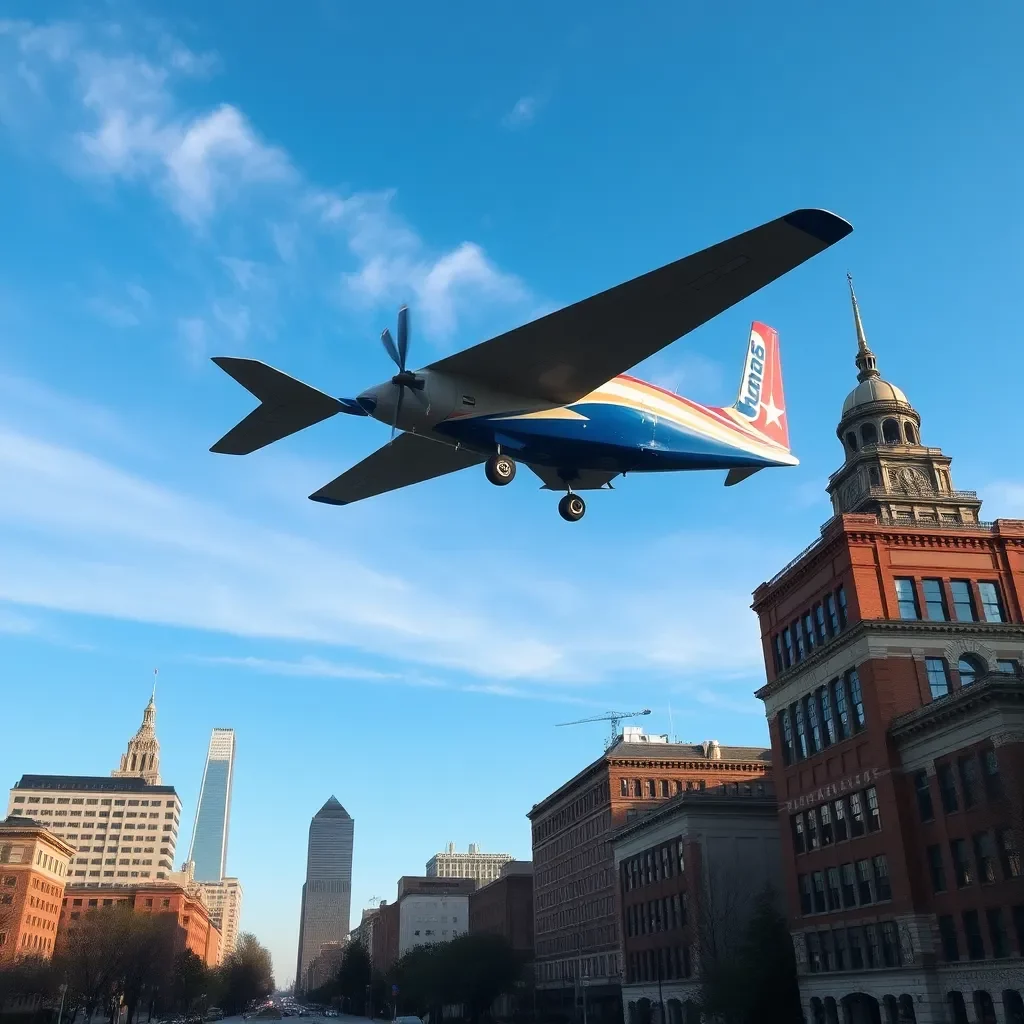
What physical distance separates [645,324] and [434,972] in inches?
3749

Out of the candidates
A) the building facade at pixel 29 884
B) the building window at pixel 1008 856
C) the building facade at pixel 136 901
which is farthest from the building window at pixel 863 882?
the building facade at pixel 136 901

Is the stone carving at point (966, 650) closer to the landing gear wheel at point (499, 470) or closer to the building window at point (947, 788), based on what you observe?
the building window at point (947, 788)

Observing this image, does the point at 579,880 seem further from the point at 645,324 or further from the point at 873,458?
the point at 645,324

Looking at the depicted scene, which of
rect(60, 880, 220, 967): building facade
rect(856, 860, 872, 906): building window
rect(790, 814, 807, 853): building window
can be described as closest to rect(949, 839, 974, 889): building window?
rect(856, 860, 872, 906): building window

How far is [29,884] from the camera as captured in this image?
119375mm

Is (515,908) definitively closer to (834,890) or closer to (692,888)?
(692,888)

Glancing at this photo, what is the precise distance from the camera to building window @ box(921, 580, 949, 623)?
51.0 metres

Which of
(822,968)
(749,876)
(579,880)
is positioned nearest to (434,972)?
(579,880)

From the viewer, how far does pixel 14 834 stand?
122m

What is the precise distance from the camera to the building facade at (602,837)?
8844 centimetres

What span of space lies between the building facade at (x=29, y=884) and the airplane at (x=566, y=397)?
109 metres

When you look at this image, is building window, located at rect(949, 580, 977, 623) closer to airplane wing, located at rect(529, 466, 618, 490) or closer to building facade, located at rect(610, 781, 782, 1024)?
building facade, located at rect(610, 781, 782, 1024)

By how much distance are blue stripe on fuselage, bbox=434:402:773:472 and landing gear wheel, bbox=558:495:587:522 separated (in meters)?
0.92

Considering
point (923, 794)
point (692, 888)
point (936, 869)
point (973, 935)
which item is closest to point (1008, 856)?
point (973, 935)
